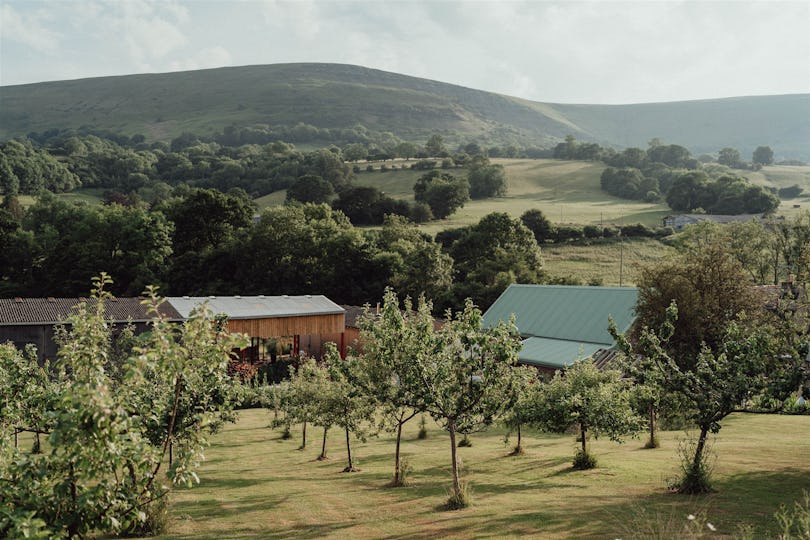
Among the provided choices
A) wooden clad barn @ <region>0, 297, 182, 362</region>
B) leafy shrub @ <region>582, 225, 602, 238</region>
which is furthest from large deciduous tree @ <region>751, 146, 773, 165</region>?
wooden clad barn @ <region>0, 297, 182, 362</region>

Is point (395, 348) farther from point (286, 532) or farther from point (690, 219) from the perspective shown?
point (690, 219)

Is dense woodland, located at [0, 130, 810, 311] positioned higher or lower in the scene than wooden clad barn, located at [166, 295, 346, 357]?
higher

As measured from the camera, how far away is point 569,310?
4291 cm

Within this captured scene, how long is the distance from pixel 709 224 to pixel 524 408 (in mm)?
54723

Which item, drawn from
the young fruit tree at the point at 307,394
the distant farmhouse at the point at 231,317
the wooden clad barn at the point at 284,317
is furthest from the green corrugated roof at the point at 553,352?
the young fruit tree at the point at 307,394

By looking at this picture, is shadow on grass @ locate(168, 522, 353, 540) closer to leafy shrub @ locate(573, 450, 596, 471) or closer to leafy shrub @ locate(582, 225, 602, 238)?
Result: leafy shrub @ locate(573, 450, 596, 471)

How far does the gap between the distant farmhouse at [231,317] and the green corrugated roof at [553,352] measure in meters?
14.1

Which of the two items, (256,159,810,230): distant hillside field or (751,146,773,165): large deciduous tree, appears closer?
(256,159,810,230): distant hillside field

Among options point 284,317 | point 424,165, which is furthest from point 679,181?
point 284,317

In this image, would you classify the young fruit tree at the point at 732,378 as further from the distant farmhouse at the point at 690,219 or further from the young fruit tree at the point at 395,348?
the distant farmhouse at the point at 690,219

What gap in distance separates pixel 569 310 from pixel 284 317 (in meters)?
19.6

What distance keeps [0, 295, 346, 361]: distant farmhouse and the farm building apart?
12844 mm

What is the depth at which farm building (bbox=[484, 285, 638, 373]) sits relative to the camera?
37531 millimetres

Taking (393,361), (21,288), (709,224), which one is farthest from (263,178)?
(393,361)
